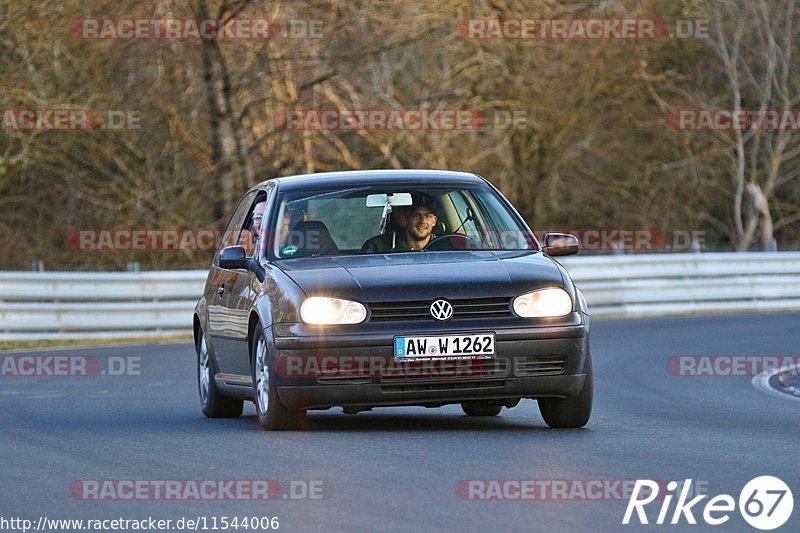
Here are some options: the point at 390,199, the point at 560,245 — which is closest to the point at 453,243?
the point at 390,199

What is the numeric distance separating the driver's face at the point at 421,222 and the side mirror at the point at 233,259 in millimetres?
1081

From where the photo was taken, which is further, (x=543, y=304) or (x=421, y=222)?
(x=421, y=222)

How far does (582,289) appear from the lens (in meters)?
25.0

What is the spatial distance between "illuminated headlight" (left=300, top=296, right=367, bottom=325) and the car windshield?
0.89 m

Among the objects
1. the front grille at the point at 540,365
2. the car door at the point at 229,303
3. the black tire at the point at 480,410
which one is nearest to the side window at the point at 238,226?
the car door at the point at 229,303

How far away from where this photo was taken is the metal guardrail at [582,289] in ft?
72.5

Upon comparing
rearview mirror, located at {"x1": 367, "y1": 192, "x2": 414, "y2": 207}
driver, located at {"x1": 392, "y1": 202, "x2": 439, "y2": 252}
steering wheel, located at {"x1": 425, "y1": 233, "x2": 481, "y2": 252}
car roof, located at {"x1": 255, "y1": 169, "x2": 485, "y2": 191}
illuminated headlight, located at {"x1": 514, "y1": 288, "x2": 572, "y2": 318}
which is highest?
car roof, located at {"x1": 255, "y1": 169, "x2": 485, "y2": 191}

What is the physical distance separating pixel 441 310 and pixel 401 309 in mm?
223

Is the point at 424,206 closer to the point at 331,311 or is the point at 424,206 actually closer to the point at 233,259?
the point at 233,259

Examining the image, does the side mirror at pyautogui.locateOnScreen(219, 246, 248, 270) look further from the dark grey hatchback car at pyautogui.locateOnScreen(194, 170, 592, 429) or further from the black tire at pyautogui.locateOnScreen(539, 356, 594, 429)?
the black tire at pyautogui.locateOnScreen(539, 356, 594, 429)

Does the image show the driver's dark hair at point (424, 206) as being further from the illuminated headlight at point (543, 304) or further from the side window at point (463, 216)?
the illuminated headlight at point (543, 304)

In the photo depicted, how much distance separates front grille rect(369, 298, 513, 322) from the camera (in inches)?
397

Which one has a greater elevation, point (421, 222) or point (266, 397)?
point (421, 222)

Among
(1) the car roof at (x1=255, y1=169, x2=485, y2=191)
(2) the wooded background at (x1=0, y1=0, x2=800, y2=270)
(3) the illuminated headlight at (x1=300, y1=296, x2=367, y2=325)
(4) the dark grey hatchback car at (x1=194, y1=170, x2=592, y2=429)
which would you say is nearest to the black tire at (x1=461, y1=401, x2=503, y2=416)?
(4) the dark grey hatchback car at (x1=194, y1=170, x2=592, y2=429)
